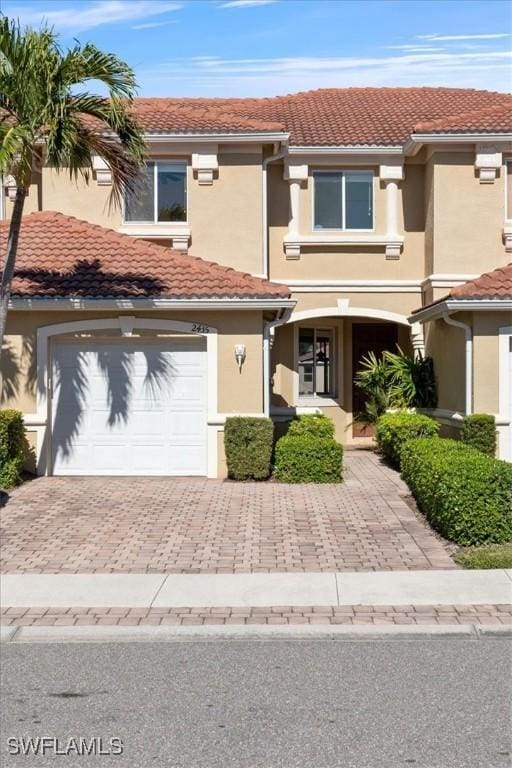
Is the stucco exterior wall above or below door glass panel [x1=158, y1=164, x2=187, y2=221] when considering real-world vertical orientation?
below

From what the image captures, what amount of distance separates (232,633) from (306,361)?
1446 centimetres

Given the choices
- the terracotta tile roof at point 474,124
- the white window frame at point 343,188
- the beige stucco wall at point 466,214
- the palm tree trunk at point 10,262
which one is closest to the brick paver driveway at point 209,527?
the palm tree trunk at point 10,262

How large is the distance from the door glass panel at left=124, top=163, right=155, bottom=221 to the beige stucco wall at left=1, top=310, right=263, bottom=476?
4.23m

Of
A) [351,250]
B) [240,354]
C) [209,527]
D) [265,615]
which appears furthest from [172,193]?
[265,615]

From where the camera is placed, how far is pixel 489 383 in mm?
15688

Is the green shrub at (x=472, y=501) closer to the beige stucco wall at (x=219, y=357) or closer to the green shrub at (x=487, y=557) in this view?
the green shrub at (x=487, y=557)

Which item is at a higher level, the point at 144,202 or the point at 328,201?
the point at 328,201

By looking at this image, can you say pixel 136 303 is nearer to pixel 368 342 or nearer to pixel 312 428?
pixel 312 428

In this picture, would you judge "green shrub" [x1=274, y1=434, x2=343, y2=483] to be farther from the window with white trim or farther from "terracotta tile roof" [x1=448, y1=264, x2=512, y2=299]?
the window with white trim

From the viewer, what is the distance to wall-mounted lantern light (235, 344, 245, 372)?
15.3 meters

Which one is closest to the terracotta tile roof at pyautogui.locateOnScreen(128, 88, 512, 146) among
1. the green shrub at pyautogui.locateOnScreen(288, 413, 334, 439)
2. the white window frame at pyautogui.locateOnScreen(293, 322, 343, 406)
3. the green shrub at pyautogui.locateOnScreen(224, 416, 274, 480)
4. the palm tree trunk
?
the white window frame at pyautogui.locateOnScreen(293, 322, 343, 406)

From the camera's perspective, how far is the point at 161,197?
1888cm

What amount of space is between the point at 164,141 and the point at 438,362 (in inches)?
296

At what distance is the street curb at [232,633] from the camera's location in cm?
725
